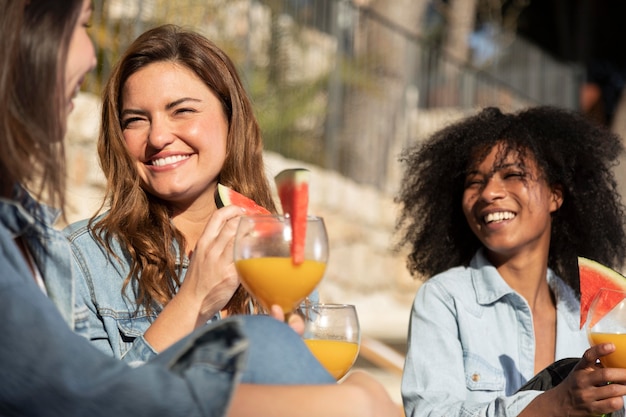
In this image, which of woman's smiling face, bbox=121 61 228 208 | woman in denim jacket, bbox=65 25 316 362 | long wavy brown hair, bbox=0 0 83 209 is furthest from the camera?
woman's smiling face, bbox=121 61 228 208

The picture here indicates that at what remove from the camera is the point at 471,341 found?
3777 millimetres

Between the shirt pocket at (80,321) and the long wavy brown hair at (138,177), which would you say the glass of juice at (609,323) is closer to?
the long wavy brown hair at (138,177)

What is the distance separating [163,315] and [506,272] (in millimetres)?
1685

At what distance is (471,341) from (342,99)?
22.8 feet

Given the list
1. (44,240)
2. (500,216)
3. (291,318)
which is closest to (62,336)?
(44,240)

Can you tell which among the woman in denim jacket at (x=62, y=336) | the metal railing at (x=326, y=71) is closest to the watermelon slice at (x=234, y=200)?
the woman in denim jacket at (x=62, y=336)

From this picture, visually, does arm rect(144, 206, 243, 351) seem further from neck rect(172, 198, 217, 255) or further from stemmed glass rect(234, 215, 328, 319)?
neck rect(172, 198, 217, 255)

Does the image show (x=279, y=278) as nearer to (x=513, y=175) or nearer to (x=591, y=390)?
(x=591, y=390)

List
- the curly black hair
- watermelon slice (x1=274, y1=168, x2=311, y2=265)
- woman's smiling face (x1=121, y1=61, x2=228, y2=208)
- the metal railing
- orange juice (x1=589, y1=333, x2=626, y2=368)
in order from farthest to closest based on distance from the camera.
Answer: the metal railing, the curly black hair, woman's smiling face (x1=121, y1=61, x2=228, y2=208), orange juice (x1=589, y1=333, x2=626, y2=368), watermelon slice (x1=274, y1=168, x2=311, y2=265)

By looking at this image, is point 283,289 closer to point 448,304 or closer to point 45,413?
point 45,413

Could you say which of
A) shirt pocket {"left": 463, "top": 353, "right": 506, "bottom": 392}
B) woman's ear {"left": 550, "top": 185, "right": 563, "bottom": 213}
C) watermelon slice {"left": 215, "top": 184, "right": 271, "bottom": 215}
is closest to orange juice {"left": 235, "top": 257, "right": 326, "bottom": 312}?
watermelon slice {"left": 215, "top": 184, "right": 271, "bottom": 215}

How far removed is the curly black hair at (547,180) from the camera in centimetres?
414

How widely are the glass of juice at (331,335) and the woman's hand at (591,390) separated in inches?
26.2

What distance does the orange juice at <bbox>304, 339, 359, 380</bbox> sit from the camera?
2.96 meters
